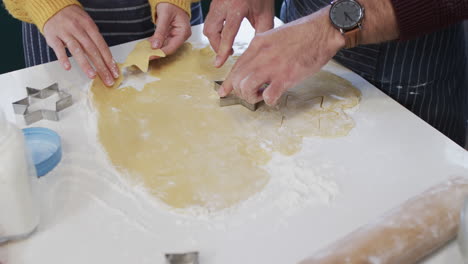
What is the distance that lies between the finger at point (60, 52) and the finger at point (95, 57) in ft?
0.16

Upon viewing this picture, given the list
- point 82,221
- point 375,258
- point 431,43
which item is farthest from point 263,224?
point 431,43

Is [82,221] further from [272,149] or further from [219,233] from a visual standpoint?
[272,149]

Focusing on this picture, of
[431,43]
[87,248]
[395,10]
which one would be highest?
[395,10]

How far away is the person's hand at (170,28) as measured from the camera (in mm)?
1251

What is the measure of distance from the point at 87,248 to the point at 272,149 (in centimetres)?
41

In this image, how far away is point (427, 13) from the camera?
958 mm

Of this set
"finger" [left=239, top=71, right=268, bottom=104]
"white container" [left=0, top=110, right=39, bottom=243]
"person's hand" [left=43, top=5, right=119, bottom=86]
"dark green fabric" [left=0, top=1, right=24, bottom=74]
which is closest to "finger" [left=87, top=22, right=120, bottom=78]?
"person's hand" [left=43, top=5, right=119, bottom=86]

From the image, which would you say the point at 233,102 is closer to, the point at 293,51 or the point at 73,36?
the point at 293,51

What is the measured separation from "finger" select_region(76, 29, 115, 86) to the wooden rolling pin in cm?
72

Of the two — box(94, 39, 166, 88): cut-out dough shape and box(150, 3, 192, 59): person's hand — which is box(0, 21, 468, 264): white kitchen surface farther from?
box(150, 3, 192, 59): person's hand

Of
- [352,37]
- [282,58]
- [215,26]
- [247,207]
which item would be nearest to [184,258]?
[247,207]

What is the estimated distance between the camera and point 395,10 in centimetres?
97

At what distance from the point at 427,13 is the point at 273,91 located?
1.18 ft

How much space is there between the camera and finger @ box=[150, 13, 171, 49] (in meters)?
1.23
